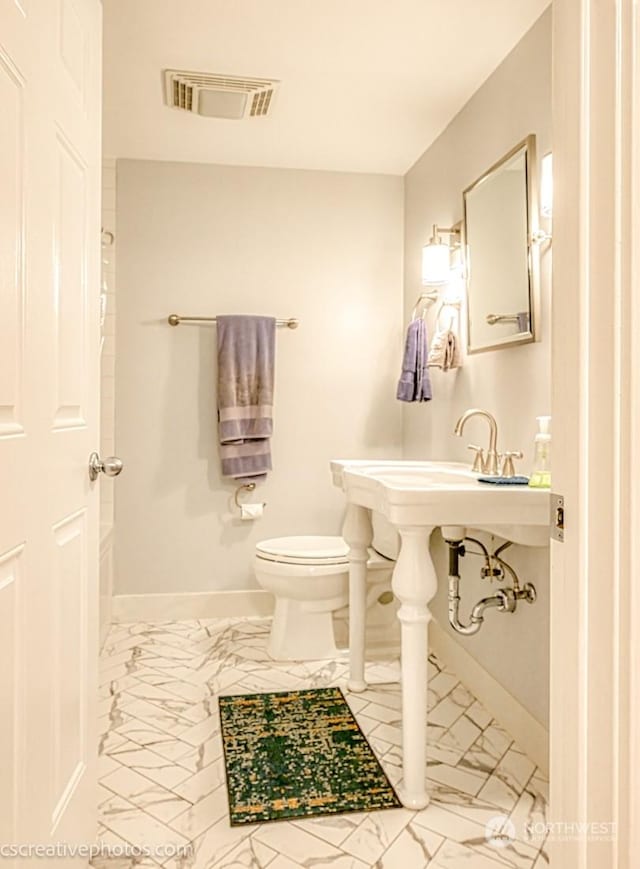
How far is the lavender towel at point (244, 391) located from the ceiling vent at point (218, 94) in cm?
93

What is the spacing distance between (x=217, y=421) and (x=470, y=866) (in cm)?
228

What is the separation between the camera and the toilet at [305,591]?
8.80ft

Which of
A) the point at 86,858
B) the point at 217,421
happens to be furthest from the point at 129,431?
the point at 86,858

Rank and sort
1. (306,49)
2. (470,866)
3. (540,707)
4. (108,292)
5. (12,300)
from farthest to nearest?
(108,292) → (306,49) → (540,707) → (470,866) → (12,300)

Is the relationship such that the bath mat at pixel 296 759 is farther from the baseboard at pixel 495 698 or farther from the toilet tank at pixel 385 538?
the toilet tank at pixel 385 538

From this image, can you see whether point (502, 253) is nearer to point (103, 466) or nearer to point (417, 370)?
point (417, 370)

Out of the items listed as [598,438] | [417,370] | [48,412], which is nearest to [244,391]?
[417,370]

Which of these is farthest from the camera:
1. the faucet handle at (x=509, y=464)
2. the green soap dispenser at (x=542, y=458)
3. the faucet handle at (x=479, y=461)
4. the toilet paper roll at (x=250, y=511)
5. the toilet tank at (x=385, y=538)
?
the toilet paper roll at (x=250, y=511)

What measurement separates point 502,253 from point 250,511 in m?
1.75

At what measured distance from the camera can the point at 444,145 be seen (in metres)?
2.89

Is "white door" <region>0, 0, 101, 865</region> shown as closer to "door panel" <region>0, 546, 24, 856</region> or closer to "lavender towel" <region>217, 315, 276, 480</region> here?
"door panel" <region>0, 546, 24, 856</region>

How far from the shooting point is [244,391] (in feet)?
10.7

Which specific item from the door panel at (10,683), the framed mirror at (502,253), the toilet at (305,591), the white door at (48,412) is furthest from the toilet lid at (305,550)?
the door panel at (10,683)

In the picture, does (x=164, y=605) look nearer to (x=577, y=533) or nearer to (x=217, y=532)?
(x=217, y=532)
